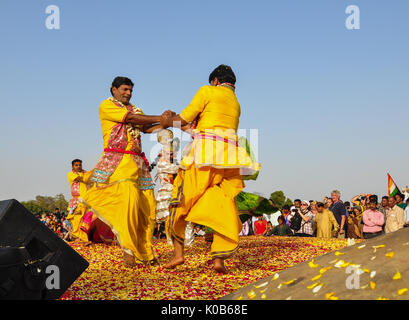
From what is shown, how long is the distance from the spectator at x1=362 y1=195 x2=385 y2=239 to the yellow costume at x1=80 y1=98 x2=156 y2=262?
22.4ft

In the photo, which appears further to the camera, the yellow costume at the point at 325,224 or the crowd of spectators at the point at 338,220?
the yellow costume at the point at 325,224

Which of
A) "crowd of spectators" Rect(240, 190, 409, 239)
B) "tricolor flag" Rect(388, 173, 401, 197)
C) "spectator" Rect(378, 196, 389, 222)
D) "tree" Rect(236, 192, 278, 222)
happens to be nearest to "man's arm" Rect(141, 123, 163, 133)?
"tree" Rect(236, 192, 278, 222)

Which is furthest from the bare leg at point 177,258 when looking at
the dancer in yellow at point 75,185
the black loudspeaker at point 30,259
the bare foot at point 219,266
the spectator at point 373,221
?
the spectator at point 373,221

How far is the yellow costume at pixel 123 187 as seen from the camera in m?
5.76

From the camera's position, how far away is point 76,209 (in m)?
10.3

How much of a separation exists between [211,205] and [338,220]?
842cm

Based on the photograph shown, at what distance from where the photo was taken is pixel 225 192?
5430mm

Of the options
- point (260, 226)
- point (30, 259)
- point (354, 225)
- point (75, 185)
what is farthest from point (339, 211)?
point (30, 259)

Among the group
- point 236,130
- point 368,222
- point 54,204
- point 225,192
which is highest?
point 236,130

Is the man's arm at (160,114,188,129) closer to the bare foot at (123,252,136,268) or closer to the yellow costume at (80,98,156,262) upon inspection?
the yellow costume at (80,98,156,262)

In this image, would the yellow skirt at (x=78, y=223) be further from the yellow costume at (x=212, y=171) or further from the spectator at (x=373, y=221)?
the spectator at (x=373, y=221)
